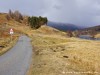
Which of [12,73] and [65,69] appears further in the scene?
[65,69]

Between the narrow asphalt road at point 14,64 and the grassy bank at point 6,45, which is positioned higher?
the grassy bank at point 6,45

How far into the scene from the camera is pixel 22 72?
20484 mm

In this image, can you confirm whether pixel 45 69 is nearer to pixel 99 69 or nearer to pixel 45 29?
pixel 99 69

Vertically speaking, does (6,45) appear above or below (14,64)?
above

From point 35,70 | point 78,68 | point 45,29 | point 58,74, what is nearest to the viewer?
point 58,74

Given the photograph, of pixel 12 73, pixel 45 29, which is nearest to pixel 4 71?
pixel 12 73

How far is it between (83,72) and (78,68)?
2.09 metres

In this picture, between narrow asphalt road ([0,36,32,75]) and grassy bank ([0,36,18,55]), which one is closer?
narrow asphalt road ([0,36,32,75])

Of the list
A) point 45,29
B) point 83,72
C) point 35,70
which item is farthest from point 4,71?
point 45,29

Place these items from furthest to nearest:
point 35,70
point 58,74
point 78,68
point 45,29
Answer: point 45,29 < point 78,68 < point 35,70 < point 58,74

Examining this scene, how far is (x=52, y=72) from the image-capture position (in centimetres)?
2075

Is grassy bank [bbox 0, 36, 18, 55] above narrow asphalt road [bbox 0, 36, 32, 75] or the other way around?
above

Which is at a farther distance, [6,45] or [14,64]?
[6,45]

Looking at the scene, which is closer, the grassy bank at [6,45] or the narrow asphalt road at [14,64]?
the narrow asphalt road at [14,64]
